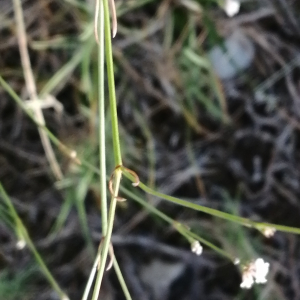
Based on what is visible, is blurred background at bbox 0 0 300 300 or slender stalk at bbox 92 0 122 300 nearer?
slender stalk at bbox 92 0 122 300

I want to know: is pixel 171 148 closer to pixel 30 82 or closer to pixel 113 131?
pixel 30 82

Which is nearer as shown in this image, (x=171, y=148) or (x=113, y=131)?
(x=113, y=131)

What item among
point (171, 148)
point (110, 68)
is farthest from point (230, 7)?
point (110, 68)

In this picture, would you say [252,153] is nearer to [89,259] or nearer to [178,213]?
[178,213]

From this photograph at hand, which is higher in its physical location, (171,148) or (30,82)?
(30,82)

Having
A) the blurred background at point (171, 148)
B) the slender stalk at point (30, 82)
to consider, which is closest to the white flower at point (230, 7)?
the blurred background at point (171, 148)

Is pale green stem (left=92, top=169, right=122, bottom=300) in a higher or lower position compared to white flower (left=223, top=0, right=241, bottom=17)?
lower

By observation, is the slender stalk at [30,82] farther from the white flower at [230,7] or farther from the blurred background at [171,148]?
the white flower at [230,7]

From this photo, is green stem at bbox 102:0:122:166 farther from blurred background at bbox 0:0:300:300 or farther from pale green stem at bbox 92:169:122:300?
blurred background at bbox 0:0:300:300

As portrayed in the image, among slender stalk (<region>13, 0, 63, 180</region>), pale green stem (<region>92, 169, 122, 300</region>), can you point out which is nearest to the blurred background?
slender stalk (<region>13, 0, 63, 180</region>)
